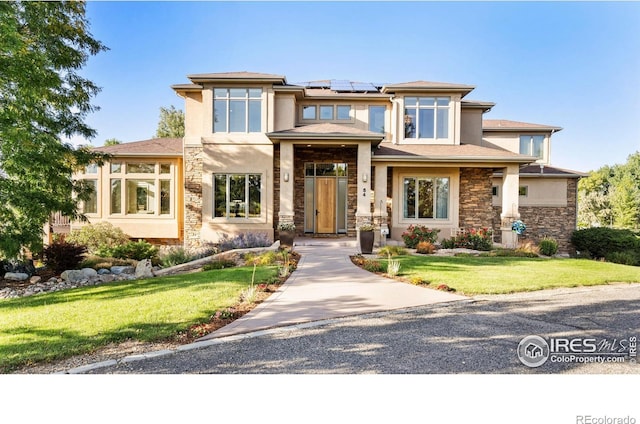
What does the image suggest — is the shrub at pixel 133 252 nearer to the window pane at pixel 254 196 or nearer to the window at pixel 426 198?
the window pane at pixel 254 196

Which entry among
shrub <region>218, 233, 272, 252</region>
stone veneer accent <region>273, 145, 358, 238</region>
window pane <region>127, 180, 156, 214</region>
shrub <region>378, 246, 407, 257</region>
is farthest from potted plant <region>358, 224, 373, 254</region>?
window pane <region>127, 180, 156, 214</region>

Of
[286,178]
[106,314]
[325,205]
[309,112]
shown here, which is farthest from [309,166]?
[106,314]

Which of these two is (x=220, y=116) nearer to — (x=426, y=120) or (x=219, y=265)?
(x=219, y=265)

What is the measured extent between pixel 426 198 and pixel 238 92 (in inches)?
324

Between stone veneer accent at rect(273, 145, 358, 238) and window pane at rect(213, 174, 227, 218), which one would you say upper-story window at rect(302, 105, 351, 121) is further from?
window pane at rect(213, 174, 227, 218)

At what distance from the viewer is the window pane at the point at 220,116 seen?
41.0ft

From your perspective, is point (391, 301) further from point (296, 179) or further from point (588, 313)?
point (296, 179)

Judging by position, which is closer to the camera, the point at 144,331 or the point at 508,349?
the point at 508,349

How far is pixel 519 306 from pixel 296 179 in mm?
9530

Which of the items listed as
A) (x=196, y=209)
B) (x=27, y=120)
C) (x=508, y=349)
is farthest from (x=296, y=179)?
(x=508, y=349)

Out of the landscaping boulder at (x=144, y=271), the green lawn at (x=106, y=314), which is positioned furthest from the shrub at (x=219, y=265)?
the green lawn at (x=106, y=314)

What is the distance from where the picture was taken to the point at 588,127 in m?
5.39

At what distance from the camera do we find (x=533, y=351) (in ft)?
11.6

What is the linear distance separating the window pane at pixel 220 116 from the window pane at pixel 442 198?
8.53 meters
